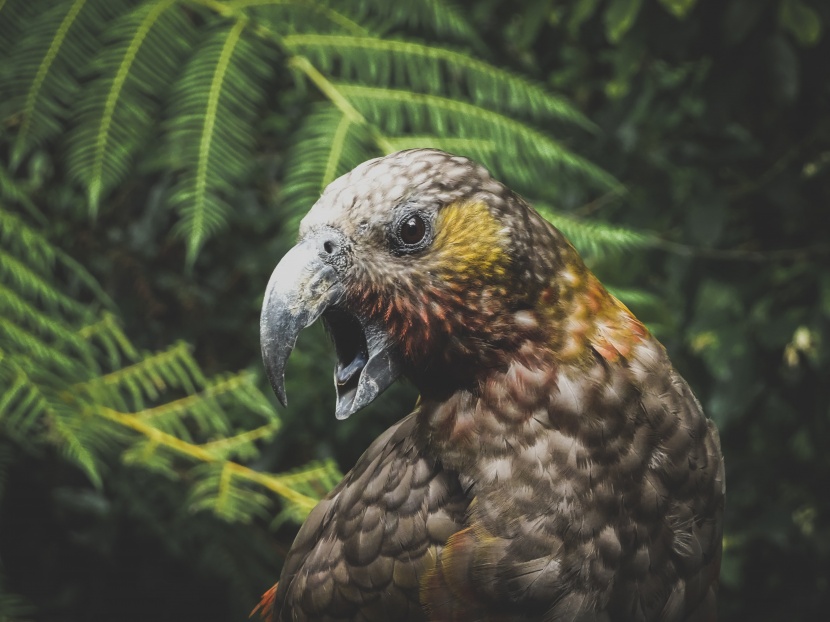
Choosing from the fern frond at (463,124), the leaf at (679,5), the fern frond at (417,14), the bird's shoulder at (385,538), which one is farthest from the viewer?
the fern frond at (417,14)

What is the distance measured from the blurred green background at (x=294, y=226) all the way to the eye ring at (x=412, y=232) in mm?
709

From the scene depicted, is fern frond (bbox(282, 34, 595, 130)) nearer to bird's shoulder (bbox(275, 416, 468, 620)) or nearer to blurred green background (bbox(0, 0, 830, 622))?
blurred green background (bbox(0, 0, 830, 622))

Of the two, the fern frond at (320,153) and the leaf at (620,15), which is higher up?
the leaf at (620,15)

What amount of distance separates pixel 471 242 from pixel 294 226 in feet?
2.53

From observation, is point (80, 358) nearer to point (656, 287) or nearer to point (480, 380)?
point (480, 380)

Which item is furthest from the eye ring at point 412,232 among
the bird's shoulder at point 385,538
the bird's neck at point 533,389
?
the bird's shoulder at point 385,538

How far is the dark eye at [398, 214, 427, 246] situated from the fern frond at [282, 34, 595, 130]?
101 cm

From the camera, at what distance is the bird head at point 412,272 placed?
1088 mm

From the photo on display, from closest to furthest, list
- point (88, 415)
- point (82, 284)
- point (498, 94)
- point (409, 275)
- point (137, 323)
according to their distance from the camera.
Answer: point (409, 275)
point (88, 415)
point (498, 94)
point (82, 284)
point (137, 323)

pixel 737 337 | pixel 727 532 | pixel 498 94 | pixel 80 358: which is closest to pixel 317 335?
pixel 80 358

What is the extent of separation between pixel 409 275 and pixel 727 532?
1.78 metres

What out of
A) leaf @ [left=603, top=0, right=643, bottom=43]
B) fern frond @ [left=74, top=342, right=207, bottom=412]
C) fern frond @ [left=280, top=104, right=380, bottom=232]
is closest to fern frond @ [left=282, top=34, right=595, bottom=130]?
fern frond @ [left=280, top=104, right=380, bottom=232]

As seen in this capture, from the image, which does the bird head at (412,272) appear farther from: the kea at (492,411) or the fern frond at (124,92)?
the fern frond at (124,92)

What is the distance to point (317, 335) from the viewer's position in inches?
84.0
